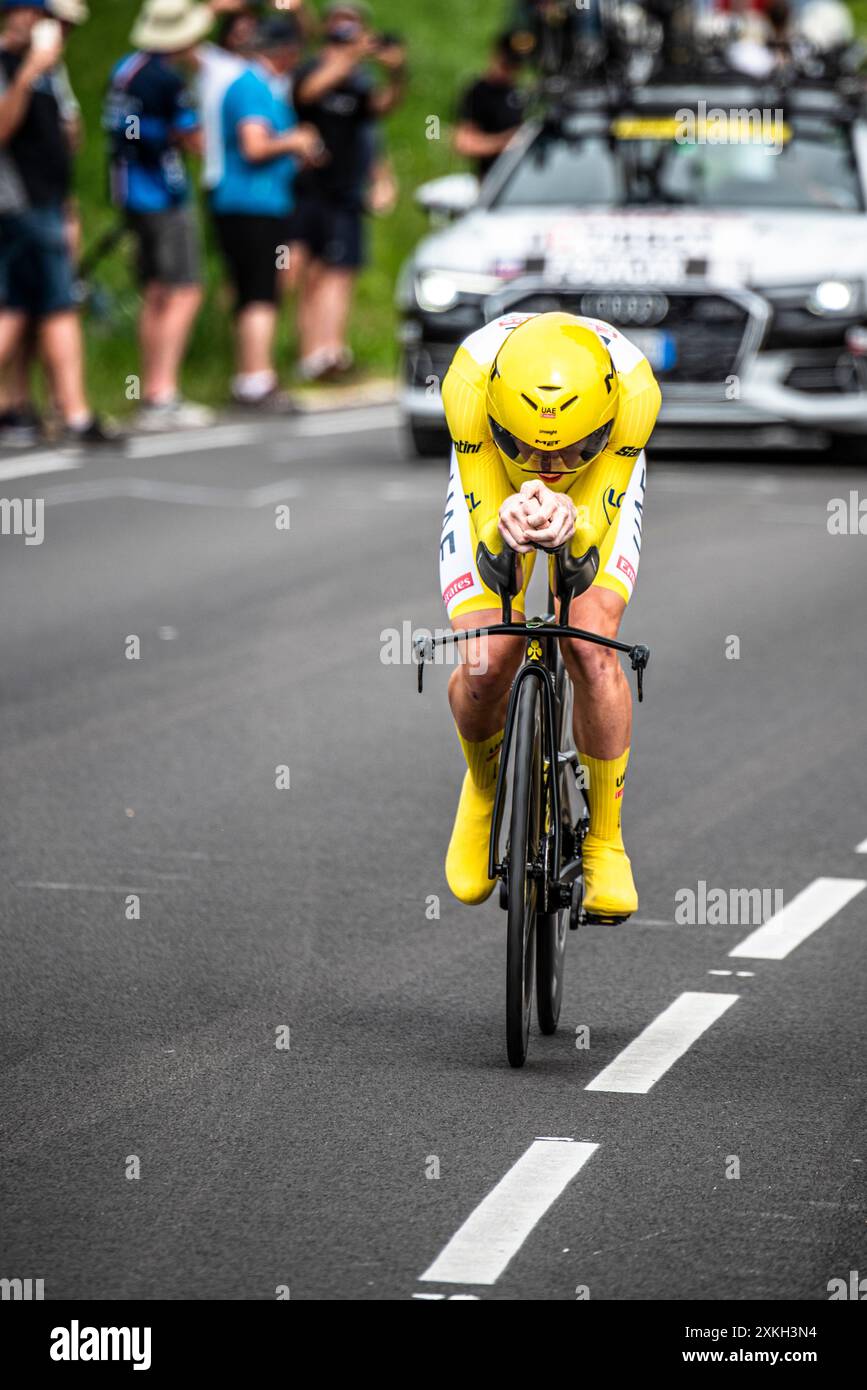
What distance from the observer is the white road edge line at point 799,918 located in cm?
694

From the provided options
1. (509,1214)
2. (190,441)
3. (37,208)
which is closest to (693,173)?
(190,441)

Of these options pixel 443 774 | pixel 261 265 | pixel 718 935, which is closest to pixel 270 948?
pixel 718 935

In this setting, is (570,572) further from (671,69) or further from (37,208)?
(671,69)

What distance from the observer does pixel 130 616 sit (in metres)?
11.4

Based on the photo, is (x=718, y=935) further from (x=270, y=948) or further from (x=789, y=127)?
(x=789, y=127)

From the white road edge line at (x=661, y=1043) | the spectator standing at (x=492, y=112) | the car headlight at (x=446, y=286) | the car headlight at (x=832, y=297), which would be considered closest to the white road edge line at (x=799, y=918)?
the white road edge line at (x=661, y=1043)

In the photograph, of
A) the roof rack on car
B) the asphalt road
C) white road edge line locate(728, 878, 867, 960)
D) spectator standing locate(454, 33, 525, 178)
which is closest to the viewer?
the asphalt road

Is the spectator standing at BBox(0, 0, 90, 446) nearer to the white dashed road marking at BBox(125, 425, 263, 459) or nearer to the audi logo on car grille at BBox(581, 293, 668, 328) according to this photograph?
the white dashed road marking at BBox(125, 425, 263, 459)

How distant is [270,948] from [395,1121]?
4.59 feet

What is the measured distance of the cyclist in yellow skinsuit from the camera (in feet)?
19.0

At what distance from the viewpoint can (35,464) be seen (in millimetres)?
15547

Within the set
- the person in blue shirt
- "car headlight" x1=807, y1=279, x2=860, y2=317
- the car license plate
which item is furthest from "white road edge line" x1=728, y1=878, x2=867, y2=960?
the person in blue shirt

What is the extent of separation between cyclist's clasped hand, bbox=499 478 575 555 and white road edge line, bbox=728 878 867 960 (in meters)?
1.65

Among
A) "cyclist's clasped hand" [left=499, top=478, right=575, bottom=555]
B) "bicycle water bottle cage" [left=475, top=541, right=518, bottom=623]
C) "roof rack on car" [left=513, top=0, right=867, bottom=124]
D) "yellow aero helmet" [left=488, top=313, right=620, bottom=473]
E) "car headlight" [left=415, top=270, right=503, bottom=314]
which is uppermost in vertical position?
"roof rack on car" [left=513, top=0, right=867, bottom=124]
